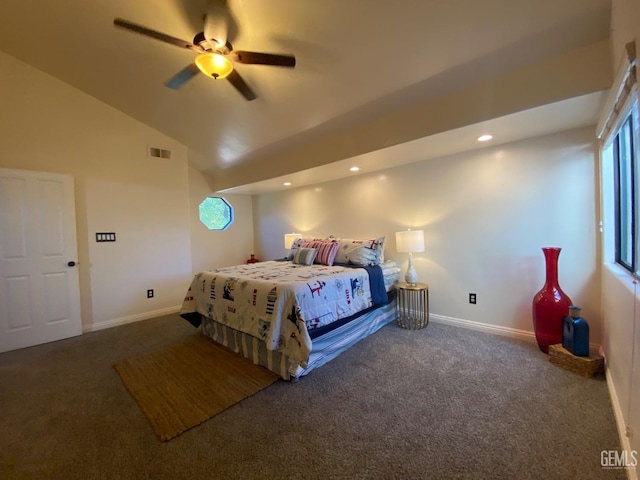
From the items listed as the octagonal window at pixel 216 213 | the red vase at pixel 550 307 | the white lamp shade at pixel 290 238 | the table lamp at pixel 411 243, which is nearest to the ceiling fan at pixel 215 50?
the table lamp at pixel 411 243

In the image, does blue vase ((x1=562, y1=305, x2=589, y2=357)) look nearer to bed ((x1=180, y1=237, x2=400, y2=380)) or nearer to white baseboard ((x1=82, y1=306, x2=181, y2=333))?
bed ((x1=180, y1=237, x2=400, y2=380))

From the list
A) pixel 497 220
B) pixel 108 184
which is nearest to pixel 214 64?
pixel 108 184

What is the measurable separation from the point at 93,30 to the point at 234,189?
2.92 meters

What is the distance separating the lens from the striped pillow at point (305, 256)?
377cm

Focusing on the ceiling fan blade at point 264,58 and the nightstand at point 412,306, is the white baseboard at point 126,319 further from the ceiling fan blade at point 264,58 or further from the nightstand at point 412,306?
the ceiling fan blade at point 264,58

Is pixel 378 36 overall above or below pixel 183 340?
above

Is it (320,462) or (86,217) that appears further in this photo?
(86,217)

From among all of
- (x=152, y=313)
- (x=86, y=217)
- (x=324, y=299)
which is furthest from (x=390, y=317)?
(x=86, y=217)

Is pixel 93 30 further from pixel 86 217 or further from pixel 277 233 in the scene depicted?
pixel 277 233

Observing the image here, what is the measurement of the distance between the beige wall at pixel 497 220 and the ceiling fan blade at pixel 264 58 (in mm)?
2226

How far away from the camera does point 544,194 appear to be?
271 cm

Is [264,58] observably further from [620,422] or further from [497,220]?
[620,422]

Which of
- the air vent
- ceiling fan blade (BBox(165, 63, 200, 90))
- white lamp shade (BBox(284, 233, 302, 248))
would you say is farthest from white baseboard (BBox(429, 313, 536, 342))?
the air vent

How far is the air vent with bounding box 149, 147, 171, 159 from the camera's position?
4.16m
